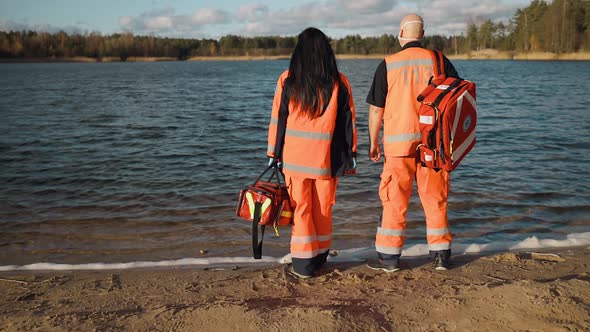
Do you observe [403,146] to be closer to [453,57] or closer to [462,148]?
[462,148]

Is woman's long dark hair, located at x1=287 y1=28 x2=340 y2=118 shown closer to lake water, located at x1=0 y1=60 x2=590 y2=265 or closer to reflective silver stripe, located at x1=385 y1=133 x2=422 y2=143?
reflective silver stripe, located at x1=385 y1=133 x2=422 y2=143

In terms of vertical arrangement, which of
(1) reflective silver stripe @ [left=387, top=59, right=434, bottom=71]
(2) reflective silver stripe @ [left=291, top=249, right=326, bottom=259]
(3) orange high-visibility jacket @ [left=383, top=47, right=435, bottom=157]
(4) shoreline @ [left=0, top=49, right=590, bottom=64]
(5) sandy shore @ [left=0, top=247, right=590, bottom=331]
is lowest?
(5) sandy shore @ [left=0, top=247, right=590, bottom=331]

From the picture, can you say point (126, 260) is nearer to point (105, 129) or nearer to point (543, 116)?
point (105, 129)

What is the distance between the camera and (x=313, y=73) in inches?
167

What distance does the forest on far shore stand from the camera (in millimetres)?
88875

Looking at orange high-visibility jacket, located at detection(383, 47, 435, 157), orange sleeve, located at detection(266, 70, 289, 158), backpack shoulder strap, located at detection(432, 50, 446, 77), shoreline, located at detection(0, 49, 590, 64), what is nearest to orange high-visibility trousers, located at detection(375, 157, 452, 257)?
orange high-visibility jacket, located at detection(383, 47, 435, 157)

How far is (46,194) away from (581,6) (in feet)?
340

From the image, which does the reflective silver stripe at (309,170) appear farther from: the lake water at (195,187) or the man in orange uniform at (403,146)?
the lake water at (195,187)

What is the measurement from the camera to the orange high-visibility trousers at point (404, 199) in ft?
14.6

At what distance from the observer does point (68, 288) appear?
171 inches

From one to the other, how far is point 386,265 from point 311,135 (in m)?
1.43

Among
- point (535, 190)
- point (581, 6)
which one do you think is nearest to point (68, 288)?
point (535, 190)

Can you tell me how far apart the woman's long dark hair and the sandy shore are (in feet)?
5.09

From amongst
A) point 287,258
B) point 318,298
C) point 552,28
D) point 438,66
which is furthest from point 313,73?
point 552,28
